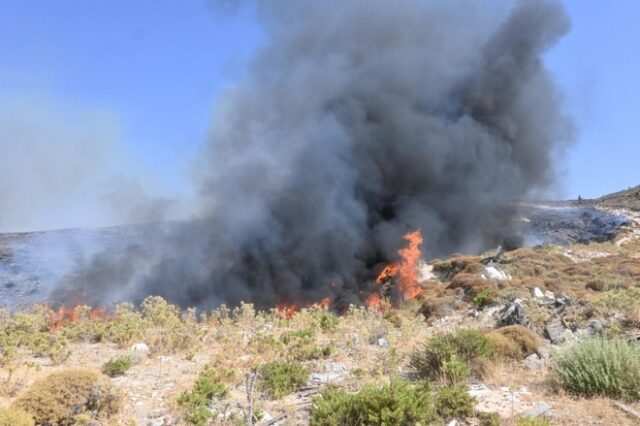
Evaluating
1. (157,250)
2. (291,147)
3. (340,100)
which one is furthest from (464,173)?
(157,250)

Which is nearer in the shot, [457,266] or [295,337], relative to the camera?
[295,337]

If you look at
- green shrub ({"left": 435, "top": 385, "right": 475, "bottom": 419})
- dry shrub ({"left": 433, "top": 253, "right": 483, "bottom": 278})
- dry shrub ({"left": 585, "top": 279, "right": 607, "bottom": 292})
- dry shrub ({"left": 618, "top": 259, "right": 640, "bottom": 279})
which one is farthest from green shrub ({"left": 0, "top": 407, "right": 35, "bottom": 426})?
dry shrub ({"left": 618, "top": 259, "right": 640, "bottom": 279})

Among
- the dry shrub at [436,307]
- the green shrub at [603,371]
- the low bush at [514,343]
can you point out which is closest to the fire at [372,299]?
the dry shrub at [436,307]

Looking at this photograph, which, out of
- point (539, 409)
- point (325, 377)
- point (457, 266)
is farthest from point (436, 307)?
point (539, 409)

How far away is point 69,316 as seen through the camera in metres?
18.3

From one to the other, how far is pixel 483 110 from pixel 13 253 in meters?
33.9

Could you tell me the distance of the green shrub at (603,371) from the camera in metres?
6.44

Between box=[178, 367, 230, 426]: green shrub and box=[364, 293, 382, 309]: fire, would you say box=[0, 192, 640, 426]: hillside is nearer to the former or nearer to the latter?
box=[178, 367, 230, 426]: green shrub

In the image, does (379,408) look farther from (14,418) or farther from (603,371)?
(14,418)

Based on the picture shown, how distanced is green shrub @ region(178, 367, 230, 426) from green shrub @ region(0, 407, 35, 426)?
6.05ft

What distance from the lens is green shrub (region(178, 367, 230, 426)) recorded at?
245 inches

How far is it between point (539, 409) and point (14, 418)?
20.8ft

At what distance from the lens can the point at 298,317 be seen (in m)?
14.3

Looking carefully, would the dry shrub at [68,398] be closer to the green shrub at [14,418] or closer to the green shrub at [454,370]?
the green shrub at [14,418]
